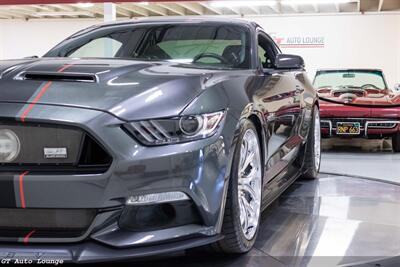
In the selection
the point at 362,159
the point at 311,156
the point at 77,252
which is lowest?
the point at 362,159

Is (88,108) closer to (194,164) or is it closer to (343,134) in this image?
(194,164)

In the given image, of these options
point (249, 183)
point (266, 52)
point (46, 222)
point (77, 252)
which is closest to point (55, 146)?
point (46, 222)

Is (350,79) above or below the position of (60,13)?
above

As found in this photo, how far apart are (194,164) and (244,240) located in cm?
62

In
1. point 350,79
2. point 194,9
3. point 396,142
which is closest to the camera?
point 396,142

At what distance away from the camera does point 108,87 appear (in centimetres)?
215

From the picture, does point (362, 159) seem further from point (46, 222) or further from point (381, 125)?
point (46, 222)

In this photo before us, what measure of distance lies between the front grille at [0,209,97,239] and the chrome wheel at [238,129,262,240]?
75 centimetres

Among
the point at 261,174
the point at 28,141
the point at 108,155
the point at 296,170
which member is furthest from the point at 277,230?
the point at 28,141

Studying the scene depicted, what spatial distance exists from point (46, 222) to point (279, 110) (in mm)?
1621

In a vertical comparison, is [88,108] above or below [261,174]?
above

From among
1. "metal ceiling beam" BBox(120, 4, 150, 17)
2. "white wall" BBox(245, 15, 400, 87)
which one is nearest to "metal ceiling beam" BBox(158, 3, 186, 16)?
"metal ceiling beam" BBox(120, 4, 150, 17)

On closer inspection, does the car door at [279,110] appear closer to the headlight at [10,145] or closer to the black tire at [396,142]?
the headlight at [10,145]

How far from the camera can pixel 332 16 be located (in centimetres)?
1545
